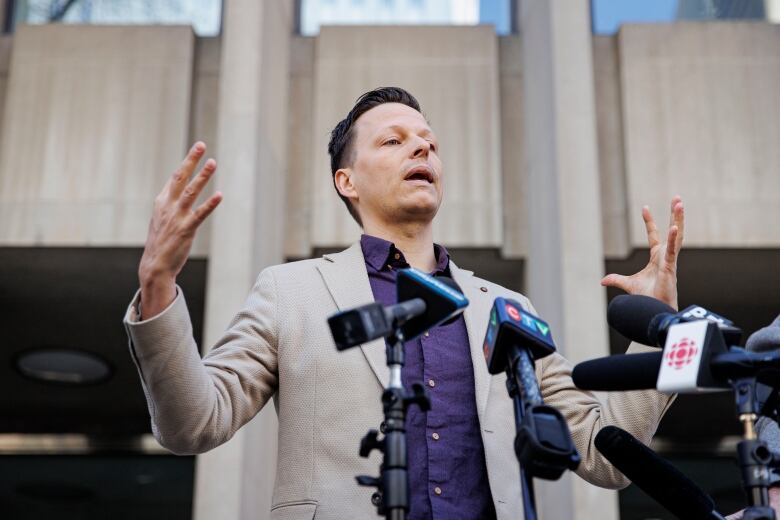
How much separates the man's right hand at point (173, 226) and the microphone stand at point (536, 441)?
2.42 ft

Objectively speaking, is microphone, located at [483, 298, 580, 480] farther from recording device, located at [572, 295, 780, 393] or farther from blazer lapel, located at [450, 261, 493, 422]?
blazer lapel, located at [450, 261, 493, 422]

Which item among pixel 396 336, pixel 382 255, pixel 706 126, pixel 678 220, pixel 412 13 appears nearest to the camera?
pixel 396 336

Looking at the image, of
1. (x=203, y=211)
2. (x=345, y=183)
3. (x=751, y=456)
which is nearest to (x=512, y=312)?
(x=751, y=456)

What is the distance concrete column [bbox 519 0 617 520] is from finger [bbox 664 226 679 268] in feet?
17.3

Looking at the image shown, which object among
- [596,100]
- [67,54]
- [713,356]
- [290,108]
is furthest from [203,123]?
[713,356]

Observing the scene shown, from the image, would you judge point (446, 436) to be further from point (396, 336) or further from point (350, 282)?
point (396, 336)

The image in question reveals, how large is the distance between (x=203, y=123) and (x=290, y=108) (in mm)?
813

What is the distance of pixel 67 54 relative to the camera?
29.2 ft

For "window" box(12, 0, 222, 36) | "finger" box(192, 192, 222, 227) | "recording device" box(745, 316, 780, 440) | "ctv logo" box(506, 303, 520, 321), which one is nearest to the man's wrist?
"finger" box(192, 192, 222, 227)

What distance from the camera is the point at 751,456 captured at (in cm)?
158

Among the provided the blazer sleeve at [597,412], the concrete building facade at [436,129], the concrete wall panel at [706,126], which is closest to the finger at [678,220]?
the blazer sleeve at [597,412]

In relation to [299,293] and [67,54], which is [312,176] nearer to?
[67,54]

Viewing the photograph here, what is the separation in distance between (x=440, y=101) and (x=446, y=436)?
674 centimetres

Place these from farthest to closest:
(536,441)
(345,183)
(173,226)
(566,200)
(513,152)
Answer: (513,152) → (566,200) → (345,183) → (173,226) → (536,441)
